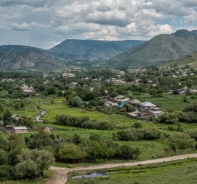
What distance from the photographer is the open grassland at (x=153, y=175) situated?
42.7 m

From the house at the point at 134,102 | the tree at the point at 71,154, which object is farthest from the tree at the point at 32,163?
the house at the point at 134,102

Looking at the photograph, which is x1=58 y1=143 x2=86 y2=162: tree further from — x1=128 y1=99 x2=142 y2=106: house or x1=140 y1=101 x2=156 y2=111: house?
x1=128 y1=99 x2=142 y2=106: house

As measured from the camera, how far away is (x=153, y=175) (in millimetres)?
45938

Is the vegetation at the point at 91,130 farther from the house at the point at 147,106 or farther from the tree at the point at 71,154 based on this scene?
the house at the point at 147,106

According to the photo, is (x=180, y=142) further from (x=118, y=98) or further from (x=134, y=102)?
(x=118, y=98)

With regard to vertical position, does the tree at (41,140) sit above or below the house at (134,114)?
above

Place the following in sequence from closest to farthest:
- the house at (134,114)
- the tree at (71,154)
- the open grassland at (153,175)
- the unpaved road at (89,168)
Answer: the open grassland at (153,175), the unpaved road at (89,168), the tree at (71,154), the house at (134,114)

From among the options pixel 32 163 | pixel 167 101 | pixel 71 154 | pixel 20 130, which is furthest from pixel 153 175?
pixel 167 101

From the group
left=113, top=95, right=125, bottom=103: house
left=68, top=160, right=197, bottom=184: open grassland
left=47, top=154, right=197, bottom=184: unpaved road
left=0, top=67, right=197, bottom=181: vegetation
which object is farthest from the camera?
left=113, top=95, right=125, bottom=103: house

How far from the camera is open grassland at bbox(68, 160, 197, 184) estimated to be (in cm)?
4272

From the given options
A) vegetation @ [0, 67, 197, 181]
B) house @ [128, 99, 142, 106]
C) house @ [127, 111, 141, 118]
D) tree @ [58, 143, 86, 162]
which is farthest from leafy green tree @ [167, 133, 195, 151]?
house @ [128, 99, 142, 106]

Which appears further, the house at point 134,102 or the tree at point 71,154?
the house at point 134,102

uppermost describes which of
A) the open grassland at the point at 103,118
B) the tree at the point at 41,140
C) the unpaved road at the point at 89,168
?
the tree at the point at 41,140

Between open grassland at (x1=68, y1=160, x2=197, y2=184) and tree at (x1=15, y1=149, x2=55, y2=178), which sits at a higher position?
tree at (x1=15, y1=149, x2=55, y2=178)
